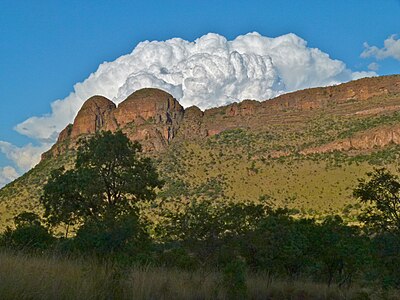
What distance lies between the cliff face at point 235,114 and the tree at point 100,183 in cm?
8563

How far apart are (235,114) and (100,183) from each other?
135602 millimetres

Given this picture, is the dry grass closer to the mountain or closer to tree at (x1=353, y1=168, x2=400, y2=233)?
tree at (x1=353, y1=168, x2=400, y2=233)

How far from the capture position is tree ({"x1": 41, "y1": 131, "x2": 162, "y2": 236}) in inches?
917

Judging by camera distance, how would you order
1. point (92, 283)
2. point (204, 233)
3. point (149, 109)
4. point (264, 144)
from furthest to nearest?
point (149, 109) < point (264, 144) < point (204, 233) < point (92, 283)

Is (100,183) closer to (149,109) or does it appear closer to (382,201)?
(382,201)

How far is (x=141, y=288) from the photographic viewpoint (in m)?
7.42

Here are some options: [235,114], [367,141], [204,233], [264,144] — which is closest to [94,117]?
[235,114]

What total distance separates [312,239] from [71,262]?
1427 cm

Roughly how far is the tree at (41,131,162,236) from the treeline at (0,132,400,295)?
1.9 inches

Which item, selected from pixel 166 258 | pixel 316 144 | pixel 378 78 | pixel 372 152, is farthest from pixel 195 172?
pixel 166 258

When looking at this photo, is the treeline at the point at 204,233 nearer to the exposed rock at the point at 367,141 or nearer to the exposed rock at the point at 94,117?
the exposed rock at the point at 367,141

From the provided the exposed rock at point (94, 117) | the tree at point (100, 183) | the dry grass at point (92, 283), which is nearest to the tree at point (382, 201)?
the dry grass at point (92, 283)

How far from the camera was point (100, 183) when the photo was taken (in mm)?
23547

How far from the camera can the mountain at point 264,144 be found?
302 feet
